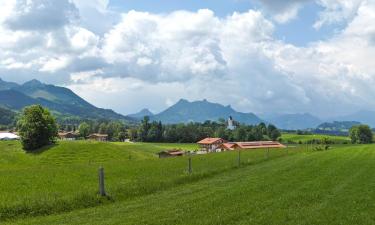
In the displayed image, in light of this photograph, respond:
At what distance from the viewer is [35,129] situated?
4651 inches

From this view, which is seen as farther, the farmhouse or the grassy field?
the farmhouse

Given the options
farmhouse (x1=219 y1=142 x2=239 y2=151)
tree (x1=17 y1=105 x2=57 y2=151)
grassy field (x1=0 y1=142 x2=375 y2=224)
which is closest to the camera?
grassy field (x1=0 y1=142 x2=375 y2=224)

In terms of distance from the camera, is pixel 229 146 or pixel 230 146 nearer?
pixel 230 146

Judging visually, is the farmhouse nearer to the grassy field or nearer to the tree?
the tree

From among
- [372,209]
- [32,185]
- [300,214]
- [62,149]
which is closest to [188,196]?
[300,214]

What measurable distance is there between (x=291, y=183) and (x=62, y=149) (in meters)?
91.9

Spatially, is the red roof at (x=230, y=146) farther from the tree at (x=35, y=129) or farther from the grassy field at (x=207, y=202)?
the grassy field at (x=207, y=202)

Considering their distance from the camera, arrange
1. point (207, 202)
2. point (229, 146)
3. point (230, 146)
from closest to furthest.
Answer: point (207, 202)
point (230, 146)
point (229, 146)

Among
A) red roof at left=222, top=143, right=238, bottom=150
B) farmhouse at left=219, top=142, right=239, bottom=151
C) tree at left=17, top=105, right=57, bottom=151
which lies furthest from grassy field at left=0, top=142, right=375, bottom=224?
red roof at left=222, top=143, right=238, bottom=150

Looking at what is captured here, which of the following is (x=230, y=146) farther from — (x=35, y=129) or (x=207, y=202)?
(x=207, y=202)

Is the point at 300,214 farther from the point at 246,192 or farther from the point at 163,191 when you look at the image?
the point at 163,191

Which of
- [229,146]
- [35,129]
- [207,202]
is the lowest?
[229,146]

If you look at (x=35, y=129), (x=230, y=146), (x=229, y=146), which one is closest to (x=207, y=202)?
(x=35, y=129)

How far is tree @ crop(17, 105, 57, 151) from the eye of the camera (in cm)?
11769
